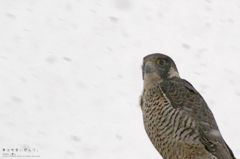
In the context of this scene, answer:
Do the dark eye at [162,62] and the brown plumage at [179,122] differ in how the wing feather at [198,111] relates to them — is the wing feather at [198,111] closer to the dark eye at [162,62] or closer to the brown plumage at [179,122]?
the brown plumage at [179,122]

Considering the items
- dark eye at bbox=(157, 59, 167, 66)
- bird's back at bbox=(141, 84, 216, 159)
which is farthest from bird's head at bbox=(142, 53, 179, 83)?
bird's back at bbox=(141, 84, 216, 159)

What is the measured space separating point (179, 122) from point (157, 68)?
711 millimetres

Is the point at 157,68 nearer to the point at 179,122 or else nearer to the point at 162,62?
the point at 162,62

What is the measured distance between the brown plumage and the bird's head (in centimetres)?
1

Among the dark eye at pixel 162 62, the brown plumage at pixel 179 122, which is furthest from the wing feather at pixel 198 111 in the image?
the dark eye at pixel 162 62

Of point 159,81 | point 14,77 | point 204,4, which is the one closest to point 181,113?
point 159,81

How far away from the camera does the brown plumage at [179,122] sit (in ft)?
14.9

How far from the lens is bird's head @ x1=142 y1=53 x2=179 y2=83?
4.96 m

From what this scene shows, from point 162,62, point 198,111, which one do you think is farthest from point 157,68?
point 198,111

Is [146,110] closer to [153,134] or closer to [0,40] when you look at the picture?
[153,134]

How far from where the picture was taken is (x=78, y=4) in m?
15.3

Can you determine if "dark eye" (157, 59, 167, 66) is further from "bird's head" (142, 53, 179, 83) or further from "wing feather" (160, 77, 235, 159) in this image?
"wing feather" (160, 77, 235, 159)

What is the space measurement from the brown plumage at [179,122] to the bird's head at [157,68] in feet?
0.04

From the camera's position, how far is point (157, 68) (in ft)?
16.3
